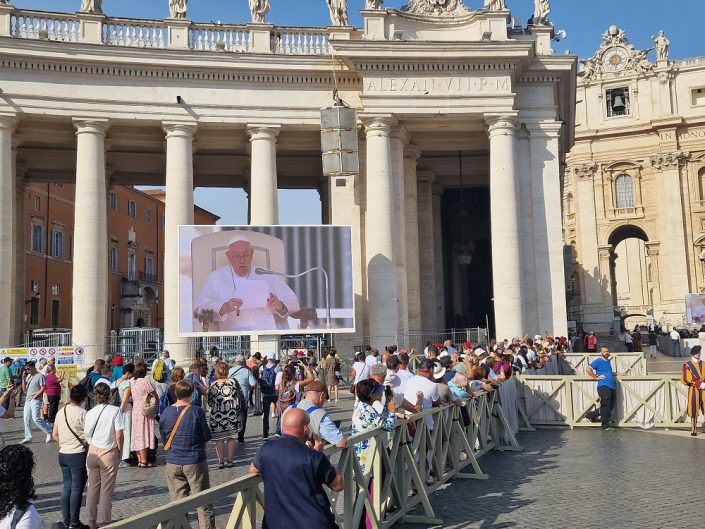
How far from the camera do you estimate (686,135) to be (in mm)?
57531

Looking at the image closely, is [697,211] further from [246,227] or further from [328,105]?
[246,227]

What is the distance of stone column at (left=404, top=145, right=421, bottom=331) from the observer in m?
27.4

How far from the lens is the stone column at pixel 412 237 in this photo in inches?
1079

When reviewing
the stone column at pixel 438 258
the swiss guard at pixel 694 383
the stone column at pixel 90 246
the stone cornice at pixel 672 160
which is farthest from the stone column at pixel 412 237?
the stone cornice at pixel 672 160

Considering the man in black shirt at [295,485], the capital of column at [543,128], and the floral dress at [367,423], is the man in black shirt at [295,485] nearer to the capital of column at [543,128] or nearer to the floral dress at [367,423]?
the floral dress at [367,423]

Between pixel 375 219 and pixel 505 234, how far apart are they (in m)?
4.42

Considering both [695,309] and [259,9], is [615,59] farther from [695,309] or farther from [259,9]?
[259,9]

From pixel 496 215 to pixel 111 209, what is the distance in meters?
34.6

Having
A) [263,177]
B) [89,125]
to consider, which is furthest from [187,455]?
[89,125]

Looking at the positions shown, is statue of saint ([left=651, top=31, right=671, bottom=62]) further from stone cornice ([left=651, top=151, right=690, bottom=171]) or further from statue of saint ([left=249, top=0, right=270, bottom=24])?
statue of saint ([left=249, top=0, right=270, bottom=24])

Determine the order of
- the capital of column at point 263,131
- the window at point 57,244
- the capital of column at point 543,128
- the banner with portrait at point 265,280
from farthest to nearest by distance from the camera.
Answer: the window at point 57,244 < the capital of column at point 543,128 < the capital of column at point 263,131 < the banner with portrait at point 265,280

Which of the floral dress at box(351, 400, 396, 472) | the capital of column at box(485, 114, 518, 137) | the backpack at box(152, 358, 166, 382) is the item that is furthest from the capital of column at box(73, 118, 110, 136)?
the floral dress at box(351, 400, 396, 472)

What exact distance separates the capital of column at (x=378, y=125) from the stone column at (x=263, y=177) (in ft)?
A: 10.3

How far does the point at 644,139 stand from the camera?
194 feet
